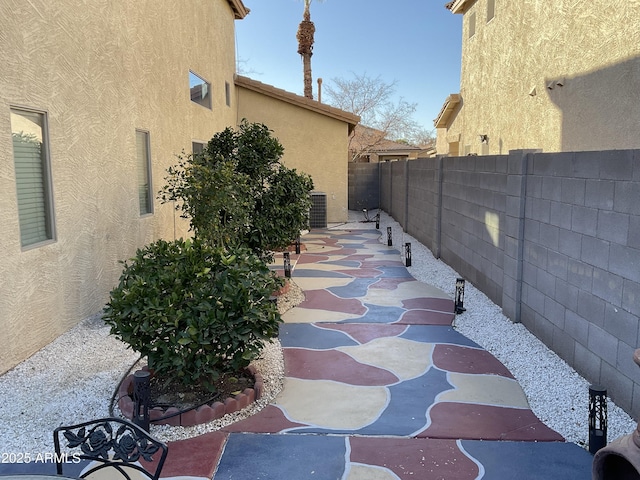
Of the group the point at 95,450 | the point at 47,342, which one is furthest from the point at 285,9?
the point at 95,450

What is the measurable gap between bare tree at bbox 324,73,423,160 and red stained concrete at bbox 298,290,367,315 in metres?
27.1

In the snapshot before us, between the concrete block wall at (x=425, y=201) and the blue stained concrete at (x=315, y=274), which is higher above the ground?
the concrete block wall at (x=425, y=201)

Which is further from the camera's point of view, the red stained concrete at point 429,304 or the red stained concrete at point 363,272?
the red stained concrete at point 363,272

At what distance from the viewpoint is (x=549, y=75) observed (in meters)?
11.3

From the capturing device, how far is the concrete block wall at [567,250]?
164 inches

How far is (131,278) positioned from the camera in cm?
460

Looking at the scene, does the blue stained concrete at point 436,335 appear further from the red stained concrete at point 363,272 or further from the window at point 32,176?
the window at point 32,176

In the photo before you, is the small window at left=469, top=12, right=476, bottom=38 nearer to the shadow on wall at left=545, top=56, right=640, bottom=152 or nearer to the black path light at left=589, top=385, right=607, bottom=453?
the shadow on wall at left=545, top=56, right=640, bottom=152

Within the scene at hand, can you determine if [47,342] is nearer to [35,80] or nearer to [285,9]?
[35,80]

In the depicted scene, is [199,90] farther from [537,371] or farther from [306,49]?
[306,49]

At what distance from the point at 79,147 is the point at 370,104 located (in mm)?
30949

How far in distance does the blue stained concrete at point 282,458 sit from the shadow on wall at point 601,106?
23.5ft

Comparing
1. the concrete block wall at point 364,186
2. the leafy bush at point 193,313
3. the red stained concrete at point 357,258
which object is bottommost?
the red stained concrete at point 357,258

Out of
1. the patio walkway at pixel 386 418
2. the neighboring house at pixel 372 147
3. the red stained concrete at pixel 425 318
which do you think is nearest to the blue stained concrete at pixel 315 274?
the patio walkway at pixel 386 418
